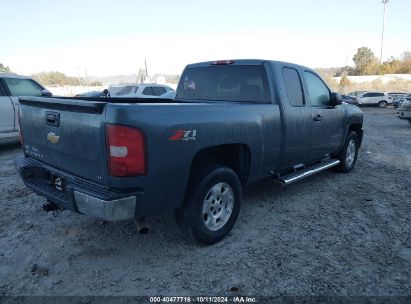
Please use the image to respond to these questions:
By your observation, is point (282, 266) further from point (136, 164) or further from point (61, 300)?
point (61, 300)

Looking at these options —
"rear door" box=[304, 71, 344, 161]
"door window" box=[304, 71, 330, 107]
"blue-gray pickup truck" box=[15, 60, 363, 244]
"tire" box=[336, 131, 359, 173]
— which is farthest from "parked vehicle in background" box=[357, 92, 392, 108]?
"blue-gray pickup truck" box=[15, 60, 363, 244]

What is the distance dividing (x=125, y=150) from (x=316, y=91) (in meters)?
3.62

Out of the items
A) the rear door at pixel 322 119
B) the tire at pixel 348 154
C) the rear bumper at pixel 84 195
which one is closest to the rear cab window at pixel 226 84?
the rear door at pixel 322 119

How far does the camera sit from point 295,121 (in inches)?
179

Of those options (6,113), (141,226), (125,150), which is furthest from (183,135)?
(6,113)

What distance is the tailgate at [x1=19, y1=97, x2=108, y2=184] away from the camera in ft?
9.25

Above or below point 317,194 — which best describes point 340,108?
above

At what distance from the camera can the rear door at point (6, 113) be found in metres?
7.87

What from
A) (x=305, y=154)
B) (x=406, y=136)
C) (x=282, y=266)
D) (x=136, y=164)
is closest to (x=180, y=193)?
(x=136, y=164)

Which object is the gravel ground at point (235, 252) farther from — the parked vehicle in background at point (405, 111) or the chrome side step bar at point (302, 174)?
the parked vehicle in background at point (405, 111)

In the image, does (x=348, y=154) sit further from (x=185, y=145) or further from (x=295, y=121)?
(x=185, y=145)

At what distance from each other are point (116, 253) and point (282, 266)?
63.2 inches

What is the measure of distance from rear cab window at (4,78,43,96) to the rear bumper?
562cm

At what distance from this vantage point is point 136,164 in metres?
2.79
